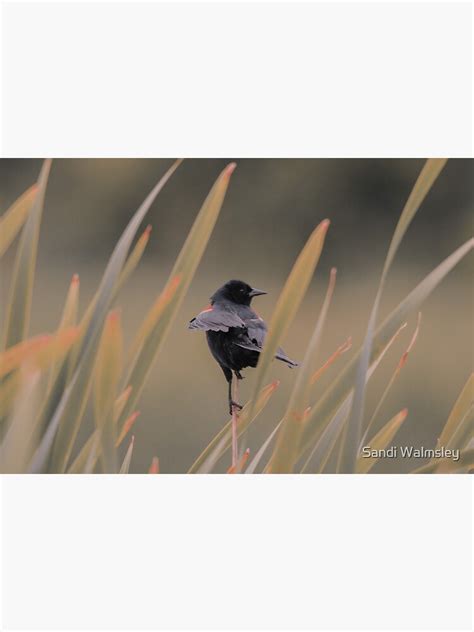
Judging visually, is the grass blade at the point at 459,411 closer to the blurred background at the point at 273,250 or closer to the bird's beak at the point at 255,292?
the blurred background at the point at 273,250

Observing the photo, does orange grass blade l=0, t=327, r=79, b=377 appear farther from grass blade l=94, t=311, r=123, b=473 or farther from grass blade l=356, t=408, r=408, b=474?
grass blade l=356, t=408, r=408, b=474

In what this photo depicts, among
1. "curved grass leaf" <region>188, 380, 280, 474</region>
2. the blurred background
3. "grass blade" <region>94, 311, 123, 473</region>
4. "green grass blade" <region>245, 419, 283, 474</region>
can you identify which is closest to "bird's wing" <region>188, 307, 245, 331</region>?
the blurred background

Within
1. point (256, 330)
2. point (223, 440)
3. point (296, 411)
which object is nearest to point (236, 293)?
point (256, 330)

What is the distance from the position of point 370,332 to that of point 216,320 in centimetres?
64

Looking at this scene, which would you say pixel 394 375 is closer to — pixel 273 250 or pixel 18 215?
pixel 273 250

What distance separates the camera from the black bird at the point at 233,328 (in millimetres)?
2363

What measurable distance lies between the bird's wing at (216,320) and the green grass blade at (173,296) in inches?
14.5

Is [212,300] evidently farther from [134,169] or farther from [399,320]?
[399,320]

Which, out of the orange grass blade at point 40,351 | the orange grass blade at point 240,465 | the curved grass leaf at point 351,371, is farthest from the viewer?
the orange grass blade at point 240,465

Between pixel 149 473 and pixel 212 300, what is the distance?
1.99 feet

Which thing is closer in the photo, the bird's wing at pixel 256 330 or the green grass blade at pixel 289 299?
the green grass blade at pixel 289 299

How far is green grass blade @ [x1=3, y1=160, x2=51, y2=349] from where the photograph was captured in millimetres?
1890

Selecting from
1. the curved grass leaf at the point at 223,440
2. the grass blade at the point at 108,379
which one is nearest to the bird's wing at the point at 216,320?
the curved grass leaf at the point at 223,440

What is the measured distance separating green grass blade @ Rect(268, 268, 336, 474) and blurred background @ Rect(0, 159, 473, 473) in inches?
22.5
